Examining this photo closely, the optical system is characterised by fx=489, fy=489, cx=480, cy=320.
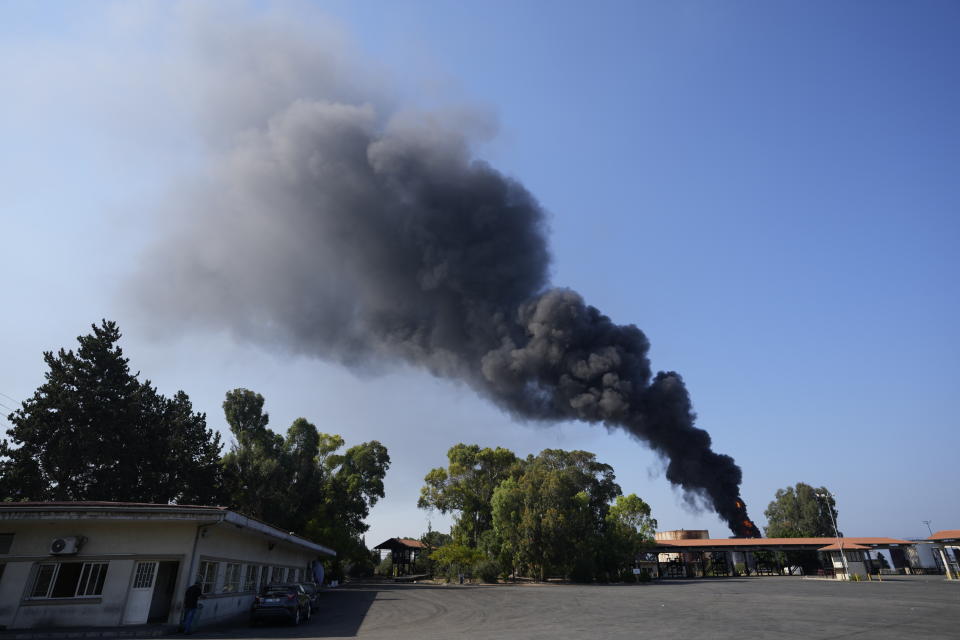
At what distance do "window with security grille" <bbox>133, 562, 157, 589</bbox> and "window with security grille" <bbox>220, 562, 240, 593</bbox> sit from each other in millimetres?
3442

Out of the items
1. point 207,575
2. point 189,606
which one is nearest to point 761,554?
point 207,575

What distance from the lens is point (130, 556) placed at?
1593 cm

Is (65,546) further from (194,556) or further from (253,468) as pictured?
(253,468)

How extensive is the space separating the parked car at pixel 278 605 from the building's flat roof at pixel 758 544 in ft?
149

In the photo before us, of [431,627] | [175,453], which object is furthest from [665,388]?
[175,453]

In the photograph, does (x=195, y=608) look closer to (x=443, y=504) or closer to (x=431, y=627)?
(x=431, y=627)

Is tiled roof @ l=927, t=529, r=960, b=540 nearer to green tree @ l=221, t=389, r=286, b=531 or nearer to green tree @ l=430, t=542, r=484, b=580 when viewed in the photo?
green tree @ l=430, t=542, r=484, b=580

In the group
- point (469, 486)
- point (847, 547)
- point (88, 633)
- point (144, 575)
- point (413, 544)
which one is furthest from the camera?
point (413, 544)

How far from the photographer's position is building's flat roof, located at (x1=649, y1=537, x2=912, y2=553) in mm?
52231

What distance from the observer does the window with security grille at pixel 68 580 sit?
15.5m

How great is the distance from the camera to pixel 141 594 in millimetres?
15812

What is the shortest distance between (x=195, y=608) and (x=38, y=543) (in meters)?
5.64

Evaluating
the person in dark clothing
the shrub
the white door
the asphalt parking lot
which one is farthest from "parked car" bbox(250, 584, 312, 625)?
the shrub

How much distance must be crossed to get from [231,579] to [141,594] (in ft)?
15.0
